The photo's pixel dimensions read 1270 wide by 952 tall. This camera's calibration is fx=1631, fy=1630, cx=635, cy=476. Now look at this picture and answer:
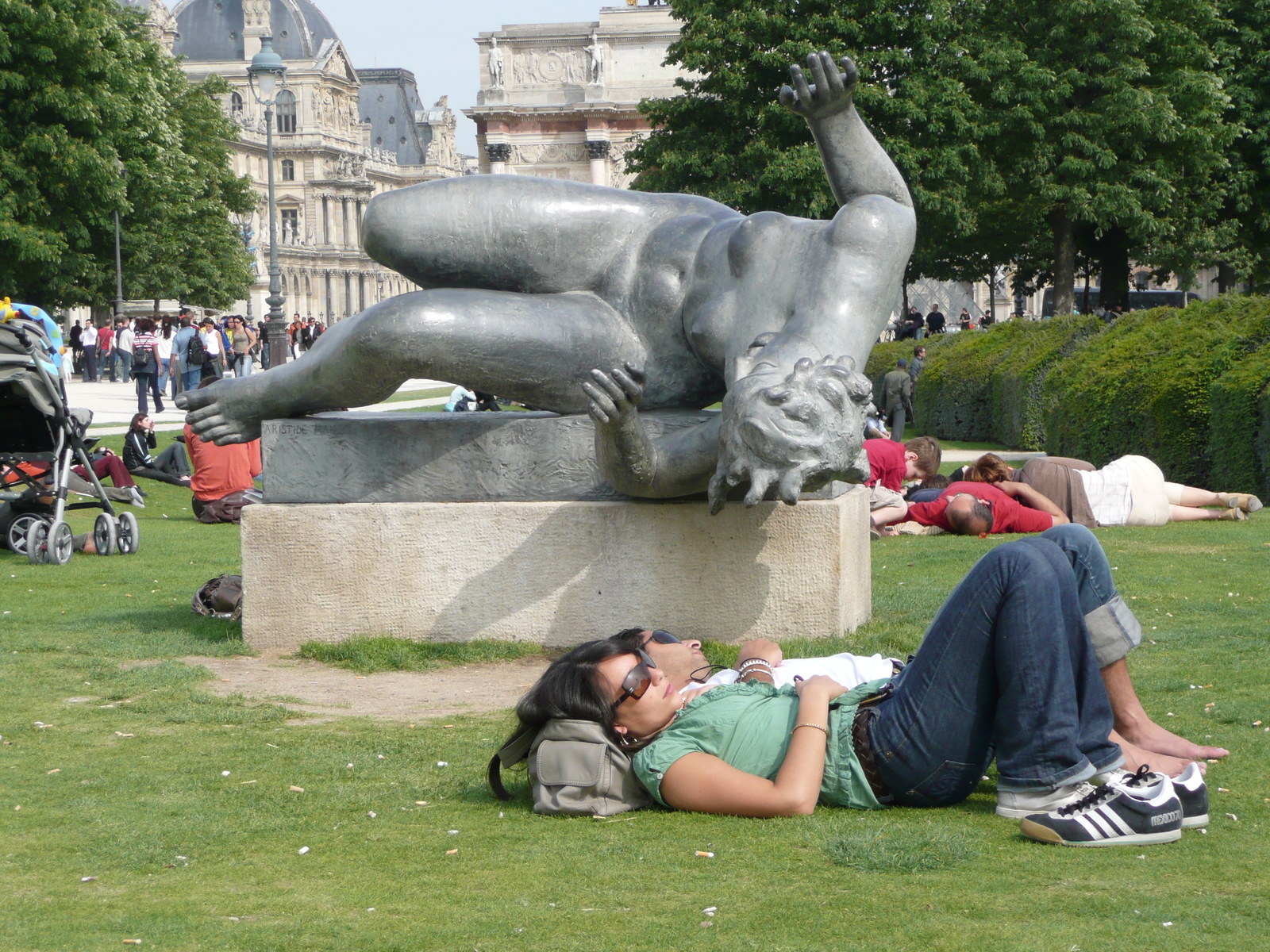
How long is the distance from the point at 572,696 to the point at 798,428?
1399mm

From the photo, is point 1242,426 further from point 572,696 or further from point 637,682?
point 572,696

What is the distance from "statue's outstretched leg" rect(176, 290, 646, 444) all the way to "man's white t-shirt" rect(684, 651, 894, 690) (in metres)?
1.75

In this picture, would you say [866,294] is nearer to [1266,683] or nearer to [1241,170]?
[1266,683]

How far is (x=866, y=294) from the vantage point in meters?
5.59

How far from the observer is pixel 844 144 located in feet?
19.3

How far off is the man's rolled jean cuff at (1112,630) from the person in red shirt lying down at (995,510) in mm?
5965

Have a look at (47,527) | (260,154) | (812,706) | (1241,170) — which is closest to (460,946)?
(812,706)

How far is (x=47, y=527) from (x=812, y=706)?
7.89 meters

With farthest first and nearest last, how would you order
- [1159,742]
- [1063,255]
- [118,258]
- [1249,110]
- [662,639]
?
1. [118,258]
2. [1063,255]
3. [1249,110]
4. [662,639]
5. [1159,742]

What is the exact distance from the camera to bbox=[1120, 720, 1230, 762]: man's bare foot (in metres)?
4.27

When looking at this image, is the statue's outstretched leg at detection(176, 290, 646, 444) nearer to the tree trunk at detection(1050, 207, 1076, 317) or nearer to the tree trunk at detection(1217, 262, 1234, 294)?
the tree trunk at detection(1050, 207, 1076, 317)

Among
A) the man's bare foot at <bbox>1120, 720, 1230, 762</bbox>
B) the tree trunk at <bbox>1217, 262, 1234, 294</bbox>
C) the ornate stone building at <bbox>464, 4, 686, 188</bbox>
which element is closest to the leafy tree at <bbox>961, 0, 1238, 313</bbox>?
the tree trunk at <bbox>1217, 262, 1234, 294</bbox>

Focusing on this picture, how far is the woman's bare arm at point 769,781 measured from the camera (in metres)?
3.94

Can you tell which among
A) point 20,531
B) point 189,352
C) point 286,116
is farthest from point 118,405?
point 286,116
